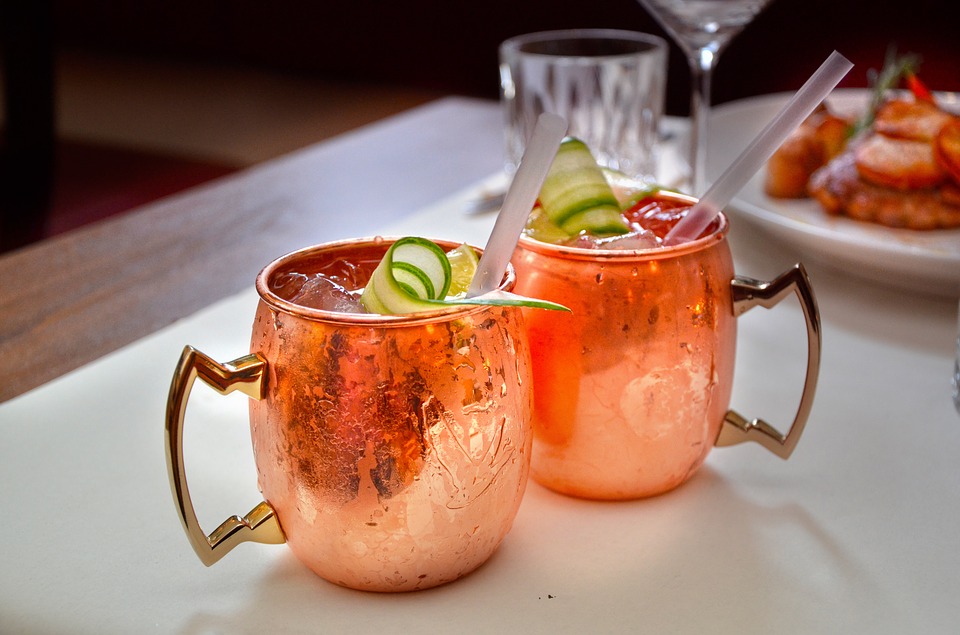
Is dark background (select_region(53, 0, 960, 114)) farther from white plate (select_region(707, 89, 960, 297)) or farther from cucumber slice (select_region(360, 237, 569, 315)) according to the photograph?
cucumber slice (select_region(360, 237, 569, 315))

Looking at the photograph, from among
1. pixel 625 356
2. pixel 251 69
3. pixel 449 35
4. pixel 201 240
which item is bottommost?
pixel 251 69

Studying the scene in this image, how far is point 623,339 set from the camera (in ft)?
1.55

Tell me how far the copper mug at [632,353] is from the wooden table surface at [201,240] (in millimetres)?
363

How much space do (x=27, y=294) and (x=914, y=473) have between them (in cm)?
65

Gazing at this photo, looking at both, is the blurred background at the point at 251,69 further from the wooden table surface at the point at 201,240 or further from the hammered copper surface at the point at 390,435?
the hammered copper surface at the point at 390,435

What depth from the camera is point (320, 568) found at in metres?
0.44

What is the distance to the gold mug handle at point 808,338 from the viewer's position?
1.64 ft

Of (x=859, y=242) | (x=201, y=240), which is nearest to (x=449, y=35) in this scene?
(x=201, y=240)

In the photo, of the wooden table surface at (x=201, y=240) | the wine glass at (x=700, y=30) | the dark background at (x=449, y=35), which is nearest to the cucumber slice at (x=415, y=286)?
the wooden table surface at (x=201, y=240)

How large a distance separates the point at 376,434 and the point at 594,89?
68cm

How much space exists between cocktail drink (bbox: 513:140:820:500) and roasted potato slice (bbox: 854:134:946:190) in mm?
449

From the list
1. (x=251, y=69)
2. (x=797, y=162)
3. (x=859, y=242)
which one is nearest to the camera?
(x=859, y=242)

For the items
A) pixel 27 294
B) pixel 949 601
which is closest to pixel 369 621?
pixel 949 601

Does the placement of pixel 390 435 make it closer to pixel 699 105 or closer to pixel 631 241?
pixel 631 241
